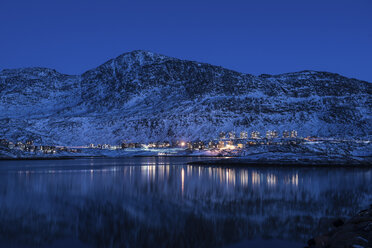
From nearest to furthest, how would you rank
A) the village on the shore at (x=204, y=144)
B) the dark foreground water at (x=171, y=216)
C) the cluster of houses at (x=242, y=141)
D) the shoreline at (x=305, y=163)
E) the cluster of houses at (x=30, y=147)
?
the dark foreground water at (x=171, y=216) → the shoreline at (x=305, y=163) → the village on the shore at (x=204, y=144) → the cluster of houses at (x=242, y=141) → the cluster of houses at (x=30, y=147)

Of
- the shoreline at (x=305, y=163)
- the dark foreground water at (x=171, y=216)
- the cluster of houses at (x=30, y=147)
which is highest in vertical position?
the cluster of houses at (x=30, y=147)

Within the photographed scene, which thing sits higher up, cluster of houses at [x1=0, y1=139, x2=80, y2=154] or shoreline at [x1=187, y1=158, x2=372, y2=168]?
cluster of houses at [x1=0, y1=139, x2=80, y2=154]

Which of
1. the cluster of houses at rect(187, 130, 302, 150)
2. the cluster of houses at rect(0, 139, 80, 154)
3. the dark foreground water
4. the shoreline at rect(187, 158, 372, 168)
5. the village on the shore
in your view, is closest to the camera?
the dark foreground water

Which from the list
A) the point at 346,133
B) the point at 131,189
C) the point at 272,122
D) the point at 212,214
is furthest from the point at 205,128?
the point at 212,214

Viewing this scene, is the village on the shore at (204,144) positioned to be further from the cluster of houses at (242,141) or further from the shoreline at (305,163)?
the shoreline at (305,163)

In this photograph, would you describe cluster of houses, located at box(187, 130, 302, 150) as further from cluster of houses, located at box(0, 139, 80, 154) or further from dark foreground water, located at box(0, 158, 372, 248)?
dark foreground water, located at box(0, 158, 372, 248)

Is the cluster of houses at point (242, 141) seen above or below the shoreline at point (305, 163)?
above

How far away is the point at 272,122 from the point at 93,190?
176 meters

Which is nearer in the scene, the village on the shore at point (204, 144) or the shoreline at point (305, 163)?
the shoreline at point (305, 163)

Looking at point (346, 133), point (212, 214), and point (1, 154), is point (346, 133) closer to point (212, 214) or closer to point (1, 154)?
point (1, 154)

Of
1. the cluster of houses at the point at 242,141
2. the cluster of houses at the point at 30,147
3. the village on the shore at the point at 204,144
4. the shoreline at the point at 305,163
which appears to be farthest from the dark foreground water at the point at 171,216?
the cluster of houses at the point at 30,147

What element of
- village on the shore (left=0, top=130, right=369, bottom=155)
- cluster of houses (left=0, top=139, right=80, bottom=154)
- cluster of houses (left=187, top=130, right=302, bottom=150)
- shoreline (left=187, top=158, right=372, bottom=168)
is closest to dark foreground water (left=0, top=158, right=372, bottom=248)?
shoreline (left=187, top=158, right=372, bottom=168)

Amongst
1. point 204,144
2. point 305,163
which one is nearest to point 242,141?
point 204,144

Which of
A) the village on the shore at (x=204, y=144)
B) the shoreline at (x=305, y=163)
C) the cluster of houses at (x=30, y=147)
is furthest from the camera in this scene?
the cluster of houses at (x=30, y=147)
